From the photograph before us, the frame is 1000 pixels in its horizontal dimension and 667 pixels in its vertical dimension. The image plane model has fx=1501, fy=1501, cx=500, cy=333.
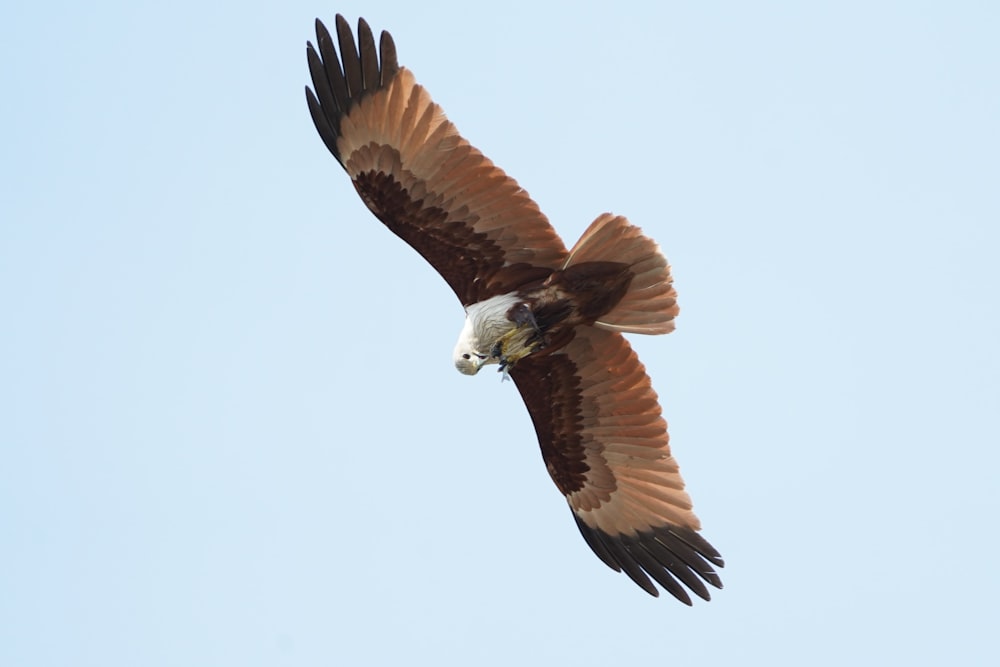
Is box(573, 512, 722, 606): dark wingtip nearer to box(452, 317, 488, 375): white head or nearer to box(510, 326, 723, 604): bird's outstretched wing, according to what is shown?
box(510, 326, 723, 604): bird's outstretched wing

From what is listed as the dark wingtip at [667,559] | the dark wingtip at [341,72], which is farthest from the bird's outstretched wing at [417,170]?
the dark wingtip at [667,559]

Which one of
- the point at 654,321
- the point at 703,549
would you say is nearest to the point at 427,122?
the point at 654,321

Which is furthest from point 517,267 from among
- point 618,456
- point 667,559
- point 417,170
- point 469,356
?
point 667,559

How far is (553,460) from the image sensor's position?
1052 centimetres

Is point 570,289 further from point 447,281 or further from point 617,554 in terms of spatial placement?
point 617,554

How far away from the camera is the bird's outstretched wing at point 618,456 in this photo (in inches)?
395

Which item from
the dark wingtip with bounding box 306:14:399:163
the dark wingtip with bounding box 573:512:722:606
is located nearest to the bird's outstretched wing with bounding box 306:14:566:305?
the dark wingtip with bounding box 306:14:399:163

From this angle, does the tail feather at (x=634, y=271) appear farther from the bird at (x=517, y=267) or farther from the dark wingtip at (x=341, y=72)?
the dark wingtip at (x=341, y=72)

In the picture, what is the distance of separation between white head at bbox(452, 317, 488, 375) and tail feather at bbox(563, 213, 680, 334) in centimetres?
75

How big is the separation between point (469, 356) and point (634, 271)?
1.15m

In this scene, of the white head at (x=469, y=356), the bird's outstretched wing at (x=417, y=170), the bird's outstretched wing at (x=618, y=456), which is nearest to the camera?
the bird's outstretched wing at (x=417, y=170)

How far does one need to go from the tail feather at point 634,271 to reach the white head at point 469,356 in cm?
75

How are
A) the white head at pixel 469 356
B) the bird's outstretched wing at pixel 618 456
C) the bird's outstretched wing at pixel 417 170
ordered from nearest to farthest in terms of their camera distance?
the bird's outstretched wing at pixel 417 170 → the white head at pixel 469 356 → the bird's outstretched wing at pixel 618 456

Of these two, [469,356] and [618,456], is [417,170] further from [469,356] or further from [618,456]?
[618,456]
